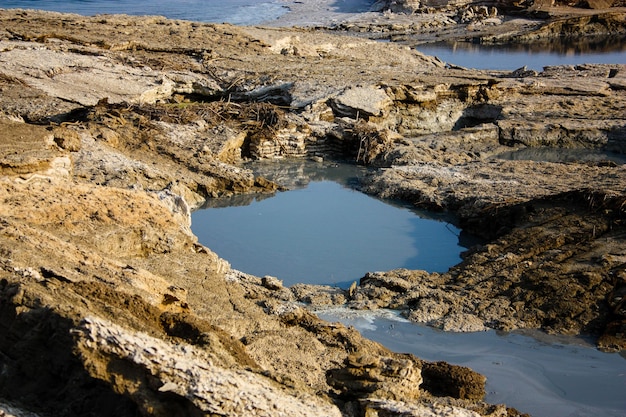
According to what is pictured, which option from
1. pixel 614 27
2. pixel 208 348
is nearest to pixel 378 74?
pixel 208 348

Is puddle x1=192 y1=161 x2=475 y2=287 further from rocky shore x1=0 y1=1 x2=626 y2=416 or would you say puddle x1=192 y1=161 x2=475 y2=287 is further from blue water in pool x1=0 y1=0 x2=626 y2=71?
blue water in pool x1=0 y1=0 x2=626 y2=71

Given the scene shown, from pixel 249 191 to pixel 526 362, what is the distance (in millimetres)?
5991

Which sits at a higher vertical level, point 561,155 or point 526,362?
point 561,155

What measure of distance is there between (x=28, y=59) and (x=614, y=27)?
80.0 feet

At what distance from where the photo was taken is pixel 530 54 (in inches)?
1021

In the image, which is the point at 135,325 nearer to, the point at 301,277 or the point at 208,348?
the point at 208,348

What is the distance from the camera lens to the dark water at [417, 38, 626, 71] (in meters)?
23.4

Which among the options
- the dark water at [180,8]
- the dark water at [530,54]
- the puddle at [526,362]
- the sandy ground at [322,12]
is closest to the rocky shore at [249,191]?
the puddle at [526,362]

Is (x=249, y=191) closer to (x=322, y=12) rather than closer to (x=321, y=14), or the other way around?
(x=321, y=14)

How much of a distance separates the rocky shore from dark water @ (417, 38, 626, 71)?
110 inches

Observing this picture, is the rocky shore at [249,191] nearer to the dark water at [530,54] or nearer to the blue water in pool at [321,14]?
the dark water at [530,54]

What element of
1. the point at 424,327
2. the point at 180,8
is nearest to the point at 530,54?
the point at 180,8

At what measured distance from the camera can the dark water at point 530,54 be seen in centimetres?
2338

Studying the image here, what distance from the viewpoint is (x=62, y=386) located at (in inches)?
145
